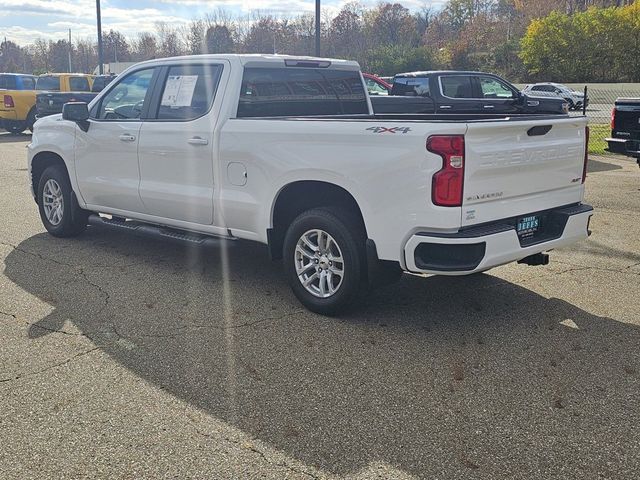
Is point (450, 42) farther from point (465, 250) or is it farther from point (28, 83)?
point (465, 250)

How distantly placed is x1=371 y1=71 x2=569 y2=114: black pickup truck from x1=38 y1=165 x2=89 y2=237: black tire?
25.3 feet

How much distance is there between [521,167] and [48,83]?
22.0 metres

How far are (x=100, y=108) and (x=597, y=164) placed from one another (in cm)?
1053

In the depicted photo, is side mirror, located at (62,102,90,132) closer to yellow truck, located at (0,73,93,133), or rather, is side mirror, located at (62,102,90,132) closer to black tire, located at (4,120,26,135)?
yellow truck, located at (0,73,93,133)

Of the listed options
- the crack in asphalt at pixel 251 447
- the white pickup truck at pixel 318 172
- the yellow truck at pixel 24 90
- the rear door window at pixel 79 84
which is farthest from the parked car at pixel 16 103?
the crack in asphalt at pixel 251 447

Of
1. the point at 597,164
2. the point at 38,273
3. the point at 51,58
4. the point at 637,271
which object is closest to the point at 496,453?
the point at 637,271

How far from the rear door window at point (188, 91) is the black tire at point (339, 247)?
144 centimetres

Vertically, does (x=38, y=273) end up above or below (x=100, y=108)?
below

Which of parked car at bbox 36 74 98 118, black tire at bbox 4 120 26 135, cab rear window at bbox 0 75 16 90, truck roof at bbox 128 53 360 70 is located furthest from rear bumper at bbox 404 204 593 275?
cab rear window at bbox 0 75 16 90

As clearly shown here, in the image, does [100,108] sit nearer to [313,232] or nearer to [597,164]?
[313,232]

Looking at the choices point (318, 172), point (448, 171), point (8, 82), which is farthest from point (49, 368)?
point (8, 82)

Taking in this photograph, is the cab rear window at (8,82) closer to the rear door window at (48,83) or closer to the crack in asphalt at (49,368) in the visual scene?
the rear door window at (48,83)

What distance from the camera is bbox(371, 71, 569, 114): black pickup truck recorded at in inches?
558

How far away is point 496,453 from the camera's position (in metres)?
3.31
